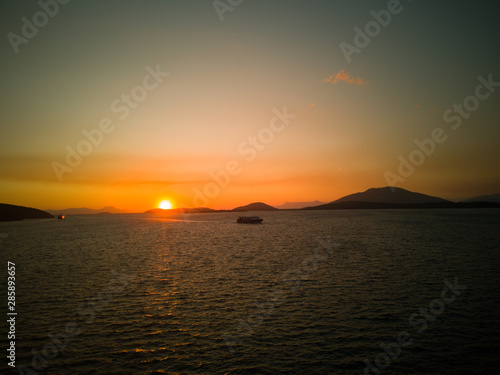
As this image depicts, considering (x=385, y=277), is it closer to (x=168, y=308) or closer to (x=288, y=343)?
(x=288, y=343)

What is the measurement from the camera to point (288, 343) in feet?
72.0

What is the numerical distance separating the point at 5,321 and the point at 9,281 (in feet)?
64.8

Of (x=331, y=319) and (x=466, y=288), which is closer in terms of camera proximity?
(x=331, y=319)

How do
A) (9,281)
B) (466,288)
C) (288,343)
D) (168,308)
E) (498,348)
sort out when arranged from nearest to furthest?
1. (498,348)
2. (288,343)
3. (168,308)
4. (466,288)
5. (9,281)

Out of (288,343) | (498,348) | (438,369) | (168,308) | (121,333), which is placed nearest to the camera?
(438,369)

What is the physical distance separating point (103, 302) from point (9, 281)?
2066 cm

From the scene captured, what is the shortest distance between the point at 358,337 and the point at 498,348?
31.6ft

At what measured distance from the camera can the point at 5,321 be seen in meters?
25.8

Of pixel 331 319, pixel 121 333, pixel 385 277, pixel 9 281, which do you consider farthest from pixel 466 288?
pixel 9 281

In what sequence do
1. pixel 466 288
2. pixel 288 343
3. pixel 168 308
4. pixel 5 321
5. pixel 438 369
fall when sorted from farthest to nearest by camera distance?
pixel 466 288 < pixel 168 308 < pixel 5 321 < pixel 288 343 < pixel 438 369

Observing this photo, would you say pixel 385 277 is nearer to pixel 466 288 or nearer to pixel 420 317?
pixel 466 288

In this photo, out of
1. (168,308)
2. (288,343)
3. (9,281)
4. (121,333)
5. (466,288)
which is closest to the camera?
(288,343)

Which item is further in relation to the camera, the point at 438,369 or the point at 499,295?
the point at 499,295

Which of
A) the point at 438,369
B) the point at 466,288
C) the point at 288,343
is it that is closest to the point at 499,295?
the point at 466,288
